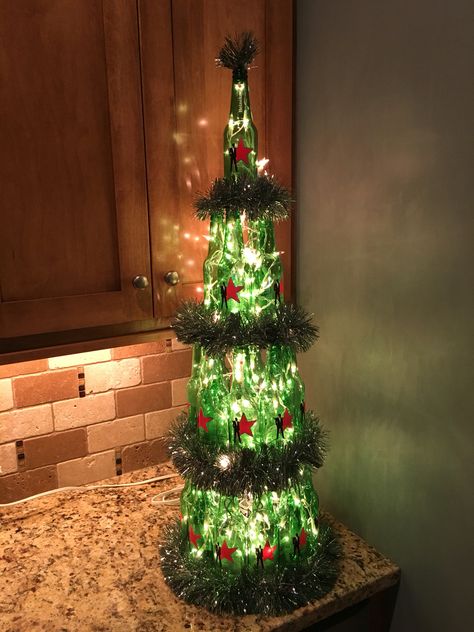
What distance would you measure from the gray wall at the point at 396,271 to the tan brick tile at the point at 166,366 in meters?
0.45

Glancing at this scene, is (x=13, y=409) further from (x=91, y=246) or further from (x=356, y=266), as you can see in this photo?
(x=356, y=266)

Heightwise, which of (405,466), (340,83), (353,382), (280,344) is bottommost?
(405,466)

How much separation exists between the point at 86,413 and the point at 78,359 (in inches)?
6.4

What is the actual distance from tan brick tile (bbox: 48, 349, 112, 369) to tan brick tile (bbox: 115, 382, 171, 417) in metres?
0.12

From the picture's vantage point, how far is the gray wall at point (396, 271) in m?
0.98

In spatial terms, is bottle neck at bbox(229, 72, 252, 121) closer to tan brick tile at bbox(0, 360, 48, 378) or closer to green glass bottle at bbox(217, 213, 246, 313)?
green glass bottle at bbox(217, 213, 246, 313)

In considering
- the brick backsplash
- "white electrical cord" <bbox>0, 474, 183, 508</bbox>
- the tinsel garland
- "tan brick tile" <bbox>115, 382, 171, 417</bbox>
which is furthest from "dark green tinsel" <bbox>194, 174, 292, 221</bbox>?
"white electrical cord" <bbox>0, 474, 183, 508</bbox>

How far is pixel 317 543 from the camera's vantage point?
3.80ft

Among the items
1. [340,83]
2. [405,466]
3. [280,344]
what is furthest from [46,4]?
[405,466]

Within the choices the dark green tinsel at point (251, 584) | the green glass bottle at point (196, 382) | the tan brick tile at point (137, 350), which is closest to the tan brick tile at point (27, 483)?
the tan brick tile at point (137, 350)

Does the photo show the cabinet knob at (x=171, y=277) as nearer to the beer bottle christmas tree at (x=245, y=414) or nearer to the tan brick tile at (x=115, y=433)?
the beer bottle christmas tree at (x=245, y=414)

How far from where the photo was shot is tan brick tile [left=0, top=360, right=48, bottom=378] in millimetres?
1380

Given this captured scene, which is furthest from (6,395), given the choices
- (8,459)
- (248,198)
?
(248,198)

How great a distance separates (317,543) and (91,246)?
2.61 feet
